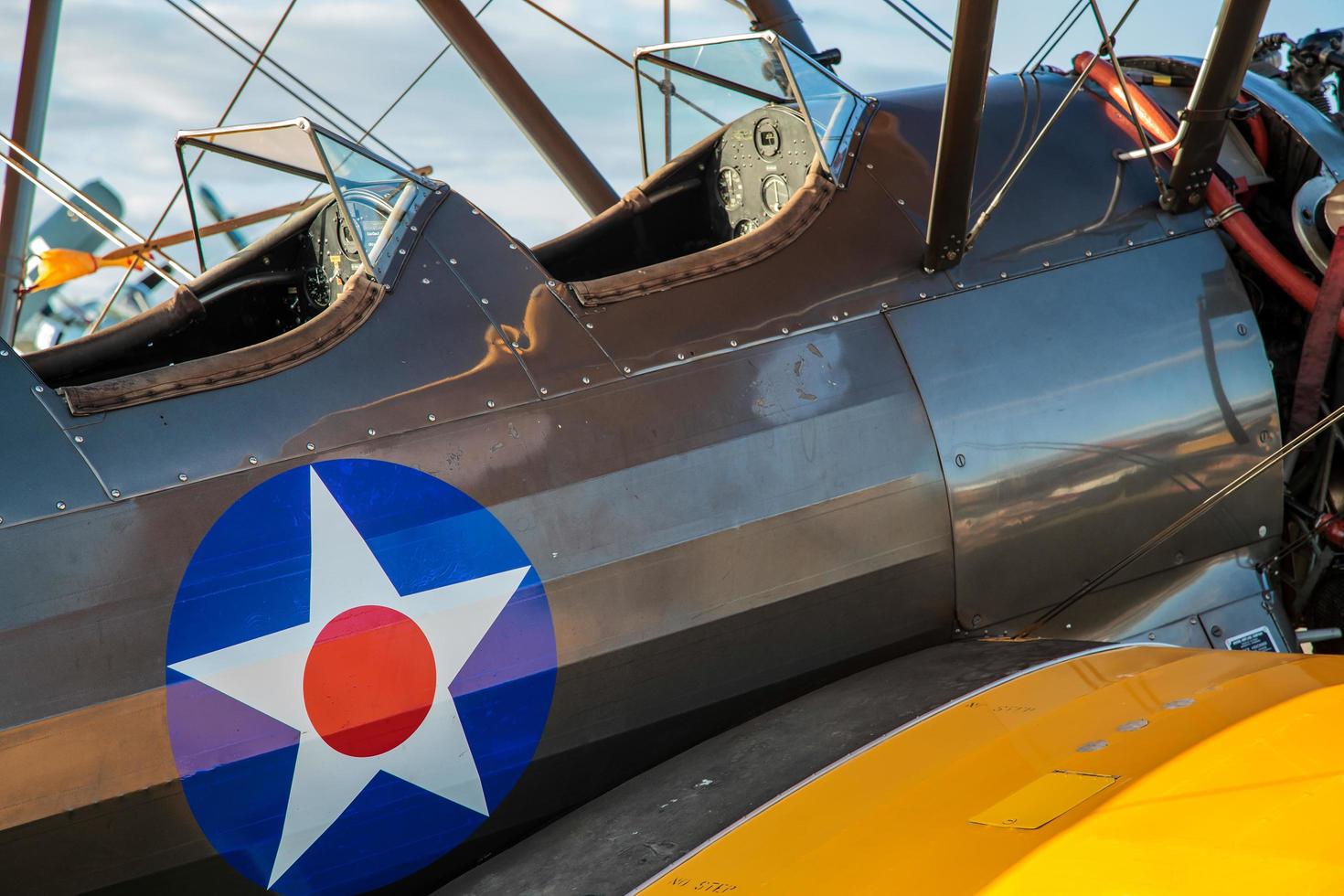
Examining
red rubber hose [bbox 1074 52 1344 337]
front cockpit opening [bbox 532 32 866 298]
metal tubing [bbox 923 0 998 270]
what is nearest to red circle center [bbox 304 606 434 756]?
front cockpit opening [bbox 532 32 866 298]

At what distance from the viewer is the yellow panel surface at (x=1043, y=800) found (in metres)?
2.03

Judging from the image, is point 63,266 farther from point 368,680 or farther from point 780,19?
point 368,680

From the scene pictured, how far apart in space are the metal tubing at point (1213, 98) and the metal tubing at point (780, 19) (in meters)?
4.04

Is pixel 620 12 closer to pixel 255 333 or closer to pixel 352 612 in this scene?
pixel 255 333

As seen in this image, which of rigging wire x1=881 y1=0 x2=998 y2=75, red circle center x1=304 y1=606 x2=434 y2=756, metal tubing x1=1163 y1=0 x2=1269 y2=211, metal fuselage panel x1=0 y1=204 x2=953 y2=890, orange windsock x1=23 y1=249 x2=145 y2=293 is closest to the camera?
metal fuselage panel x1=0 y1=204 x2=953 y2=890

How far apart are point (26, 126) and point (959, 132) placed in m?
7.28

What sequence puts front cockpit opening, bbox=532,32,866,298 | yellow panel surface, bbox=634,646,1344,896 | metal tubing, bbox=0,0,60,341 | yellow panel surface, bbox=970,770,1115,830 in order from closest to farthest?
yellow panel surface, bbox=634,646,1344,896
yellow panel surface, bbox=970,770,1115,830
front cockpit opening, bbox=532,32,866,298
metal tubing, bbox=0,0,60,341

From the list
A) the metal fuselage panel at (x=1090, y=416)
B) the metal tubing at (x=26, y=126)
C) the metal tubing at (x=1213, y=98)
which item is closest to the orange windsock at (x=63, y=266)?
the metal tubing at (x=26, y=126)

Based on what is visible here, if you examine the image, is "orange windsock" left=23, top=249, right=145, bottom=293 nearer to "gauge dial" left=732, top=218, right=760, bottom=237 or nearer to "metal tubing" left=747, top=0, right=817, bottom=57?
"metal tubing" left=747, top=0, right=817, bottom=57

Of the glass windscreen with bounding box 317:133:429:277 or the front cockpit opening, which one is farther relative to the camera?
the front cockpit opening

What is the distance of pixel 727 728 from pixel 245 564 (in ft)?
4.09

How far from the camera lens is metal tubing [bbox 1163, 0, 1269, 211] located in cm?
324

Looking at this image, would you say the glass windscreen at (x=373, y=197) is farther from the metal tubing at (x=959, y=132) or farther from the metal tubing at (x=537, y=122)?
the metal tubing at (x=537, y=122)

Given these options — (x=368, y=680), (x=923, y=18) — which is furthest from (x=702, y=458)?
(x=923, y=18)
